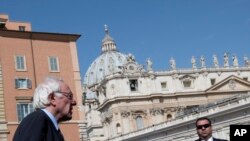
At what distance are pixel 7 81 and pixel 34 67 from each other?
6.98ft

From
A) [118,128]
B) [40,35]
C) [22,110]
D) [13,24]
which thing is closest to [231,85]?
[118,128]

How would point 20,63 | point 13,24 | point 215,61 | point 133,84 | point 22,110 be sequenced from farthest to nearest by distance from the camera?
point 215,61
point 133,84
point 13,24
point 20,63
point 22,110

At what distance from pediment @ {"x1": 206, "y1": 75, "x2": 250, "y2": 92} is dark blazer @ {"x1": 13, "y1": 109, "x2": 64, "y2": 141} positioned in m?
75.1

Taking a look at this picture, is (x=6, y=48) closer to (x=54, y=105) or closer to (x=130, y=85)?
(x=54, y=105)

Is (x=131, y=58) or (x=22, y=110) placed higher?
(x=131, y=58)

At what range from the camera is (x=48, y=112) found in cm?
433

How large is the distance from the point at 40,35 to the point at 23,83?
3409 millimetres

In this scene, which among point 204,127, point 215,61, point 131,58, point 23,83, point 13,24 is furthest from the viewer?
point 215,61

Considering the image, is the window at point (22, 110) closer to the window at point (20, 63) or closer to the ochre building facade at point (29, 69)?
the ochre building facade at point (29, 69)

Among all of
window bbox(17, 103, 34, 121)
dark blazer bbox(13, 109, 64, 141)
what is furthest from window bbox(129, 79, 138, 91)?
Result: dark blazer bbox(13, 109, 64, 141)

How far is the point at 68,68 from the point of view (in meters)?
35.2

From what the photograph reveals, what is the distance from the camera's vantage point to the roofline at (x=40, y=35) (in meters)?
33.8

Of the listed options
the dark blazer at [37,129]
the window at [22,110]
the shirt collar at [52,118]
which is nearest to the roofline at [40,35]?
the window at [22,110]

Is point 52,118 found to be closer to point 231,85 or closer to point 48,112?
point 48,112
